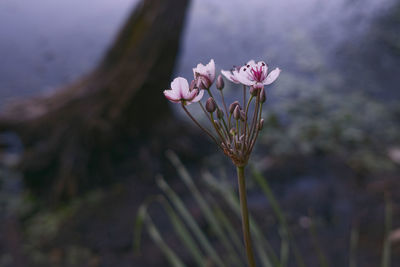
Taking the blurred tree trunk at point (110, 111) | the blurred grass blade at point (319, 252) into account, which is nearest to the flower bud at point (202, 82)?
the blurred grass blade at point (319, 252)

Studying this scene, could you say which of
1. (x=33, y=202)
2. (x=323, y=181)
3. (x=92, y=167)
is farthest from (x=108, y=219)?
(x=323, y=181)

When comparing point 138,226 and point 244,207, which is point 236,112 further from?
point 138,226

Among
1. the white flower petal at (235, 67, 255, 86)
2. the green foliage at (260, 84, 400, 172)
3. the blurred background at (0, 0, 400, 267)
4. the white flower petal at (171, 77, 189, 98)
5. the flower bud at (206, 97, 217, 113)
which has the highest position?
the white flower petal at (171, 77, 189, 98)

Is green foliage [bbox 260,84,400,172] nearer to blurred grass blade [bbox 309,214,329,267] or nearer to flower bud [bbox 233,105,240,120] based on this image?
blurred grass blade [bbox 309,214,329,267]

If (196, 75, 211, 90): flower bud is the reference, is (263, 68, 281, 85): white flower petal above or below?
below

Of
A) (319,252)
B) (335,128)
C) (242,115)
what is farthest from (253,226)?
(335,128)

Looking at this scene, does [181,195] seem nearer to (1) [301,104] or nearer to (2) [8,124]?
(2) [8,124]

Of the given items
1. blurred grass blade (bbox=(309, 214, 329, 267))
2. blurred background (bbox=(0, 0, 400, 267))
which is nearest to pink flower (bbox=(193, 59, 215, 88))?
blurred grass blade (bbox=(309, 214, 329, 267))

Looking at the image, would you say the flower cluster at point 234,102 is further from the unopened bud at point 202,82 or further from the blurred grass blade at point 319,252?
the blurred grass blade at point 319,252
